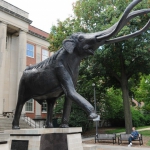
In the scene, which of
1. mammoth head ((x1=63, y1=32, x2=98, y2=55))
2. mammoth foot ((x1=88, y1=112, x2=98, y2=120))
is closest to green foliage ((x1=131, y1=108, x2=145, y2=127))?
mammoth head ((x1=63, y1=32, x2=98, y2=55))

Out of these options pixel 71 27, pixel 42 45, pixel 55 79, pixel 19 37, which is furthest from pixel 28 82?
pixel 42 45

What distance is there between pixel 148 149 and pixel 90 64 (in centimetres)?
851

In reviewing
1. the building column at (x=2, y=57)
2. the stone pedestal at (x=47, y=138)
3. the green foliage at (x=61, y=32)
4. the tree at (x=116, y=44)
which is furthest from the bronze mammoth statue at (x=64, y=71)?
the building column at (x=2, y=57)

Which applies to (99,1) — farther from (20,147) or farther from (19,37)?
(20,147)

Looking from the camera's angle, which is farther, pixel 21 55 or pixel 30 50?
pixel 30 50

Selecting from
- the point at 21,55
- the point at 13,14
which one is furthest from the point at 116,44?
the point at 13,14

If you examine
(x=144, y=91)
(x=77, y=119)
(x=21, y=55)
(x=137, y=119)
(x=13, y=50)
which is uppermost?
(x=13, y=50)

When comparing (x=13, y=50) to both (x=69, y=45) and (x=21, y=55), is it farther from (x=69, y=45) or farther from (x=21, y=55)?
(x=69, y=45)

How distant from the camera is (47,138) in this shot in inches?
204

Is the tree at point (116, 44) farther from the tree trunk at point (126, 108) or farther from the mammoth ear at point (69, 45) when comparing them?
the mammoth ear at point (69, 45)

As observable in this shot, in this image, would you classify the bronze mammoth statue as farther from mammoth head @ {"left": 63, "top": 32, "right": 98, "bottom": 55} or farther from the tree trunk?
the tree trunk

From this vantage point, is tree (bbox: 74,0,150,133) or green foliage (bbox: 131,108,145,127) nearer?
tree (bbox: 74,0,150,133)

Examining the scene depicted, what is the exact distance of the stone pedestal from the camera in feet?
16.4

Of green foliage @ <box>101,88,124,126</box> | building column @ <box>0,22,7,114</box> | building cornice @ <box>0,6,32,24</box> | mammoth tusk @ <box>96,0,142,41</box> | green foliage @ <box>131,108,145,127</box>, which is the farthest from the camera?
green foliage @ <box>131,108,145,127</box>
